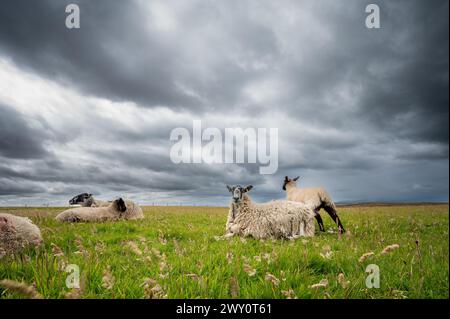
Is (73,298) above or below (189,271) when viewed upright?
above

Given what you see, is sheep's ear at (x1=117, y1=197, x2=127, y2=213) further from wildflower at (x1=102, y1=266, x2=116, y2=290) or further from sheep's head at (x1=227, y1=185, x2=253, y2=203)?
wildflower at (x1=102, y1=266, x2=116, y2=290)

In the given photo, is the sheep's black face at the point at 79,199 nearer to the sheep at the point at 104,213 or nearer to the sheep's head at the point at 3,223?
the sheep at the point at 104,213

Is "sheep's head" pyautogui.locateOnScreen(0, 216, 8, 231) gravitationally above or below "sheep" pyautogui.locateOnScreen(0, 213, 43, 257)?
above

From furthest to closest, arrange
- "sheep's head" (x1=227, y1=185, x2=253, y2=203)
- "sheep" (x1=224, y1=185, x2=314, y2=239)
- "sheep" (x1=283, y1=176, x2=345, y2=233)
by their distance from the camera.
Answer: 1. "sheep" (x1=283, y1=176, x2=345, y2=233)
2. "sheep's head" (x1=227, y1=185, x2=253, y2=203)
3. "sheep" (x1=224, y1=185, x2=314, y2=239)

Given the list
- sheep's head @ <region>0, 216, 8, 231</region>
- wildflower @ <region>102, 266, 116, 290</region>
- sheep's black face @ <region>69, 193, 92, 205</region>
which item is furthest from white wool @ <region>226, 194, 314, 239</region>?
sheep's black face @ <region>69, 193, 92, 205</region>

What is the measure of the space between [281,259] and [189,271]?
187 centimetres

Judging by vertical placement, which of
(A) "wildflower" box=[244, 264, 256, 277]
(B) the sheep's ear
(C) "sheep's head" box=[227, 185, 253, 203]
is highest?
(C) "sheep's head" box=[227, 185, 253, 203]

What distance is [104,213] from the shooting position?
15.3m

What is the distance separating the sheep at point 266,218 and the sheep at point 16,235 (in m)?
5.68

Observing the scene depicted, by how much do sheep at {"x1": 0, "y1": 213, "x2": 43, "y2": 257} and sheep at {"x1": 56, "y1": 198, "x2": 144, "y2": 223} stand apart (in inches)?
306

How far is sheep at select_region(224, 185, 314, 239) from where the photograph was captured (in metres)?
9.63
